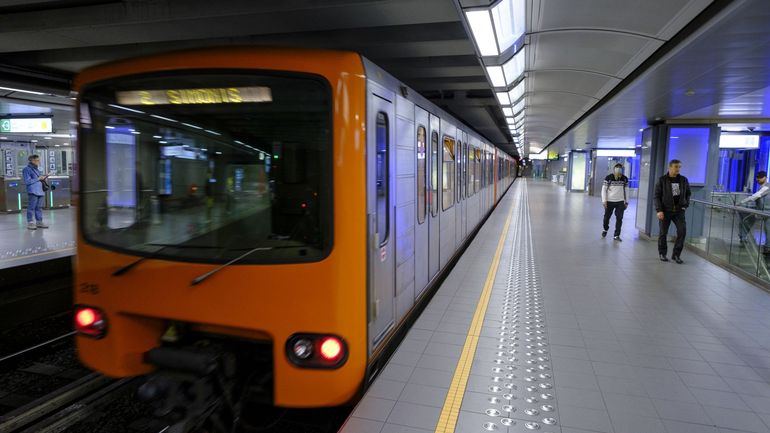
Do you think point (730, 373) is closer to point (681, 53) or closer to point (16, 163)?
point (681, 53)

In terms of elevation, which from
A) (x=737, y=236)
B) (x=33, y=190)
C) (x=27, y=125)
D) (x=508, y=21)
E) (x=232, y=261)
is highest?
(x=508, y=21)

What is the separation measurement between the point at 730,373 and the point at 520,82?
19.4ft

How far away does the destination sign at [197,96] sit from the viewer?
284 cm

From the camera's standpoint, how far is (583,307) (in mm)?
5758

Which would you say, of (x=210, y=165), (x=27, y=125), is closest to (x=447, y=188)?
(x=210, y=165)

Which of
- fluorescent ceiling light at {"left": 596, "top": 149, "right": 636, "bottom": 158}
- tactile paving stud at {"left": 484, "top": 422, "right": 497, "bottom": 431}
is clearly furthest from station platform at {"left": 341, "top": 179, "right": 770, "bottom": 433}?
fluorescent ceiling light at {"left": 596, "top": 149, "right": 636, "bottom": 158}

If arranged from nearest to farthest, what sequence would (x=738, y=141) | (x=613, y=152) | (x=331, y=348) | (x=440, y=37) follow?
1. (x=331, y=348)
2. (x=440, y=37)
3. (x=738, y=141)
4. (x=613, y=152)

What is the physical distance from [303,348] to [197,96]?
1.62 meters

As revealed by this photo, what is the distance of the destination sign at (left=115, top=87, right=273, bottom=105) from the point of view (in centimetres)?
284

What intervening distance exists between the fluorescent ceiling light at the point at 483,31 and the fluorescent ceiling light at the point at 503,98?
352cm

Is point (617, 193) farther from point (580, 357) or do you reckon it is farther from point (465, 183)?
point (580, 357)

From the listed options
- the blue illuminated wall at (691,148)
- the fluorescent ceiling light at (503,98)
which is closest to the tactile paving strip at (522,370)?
the fluorescent ceiling light at (503,98)

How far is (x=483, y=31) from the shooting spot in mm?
4949

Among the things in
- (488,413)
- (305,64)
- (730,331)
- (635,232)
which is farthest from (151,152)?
(635,232)
